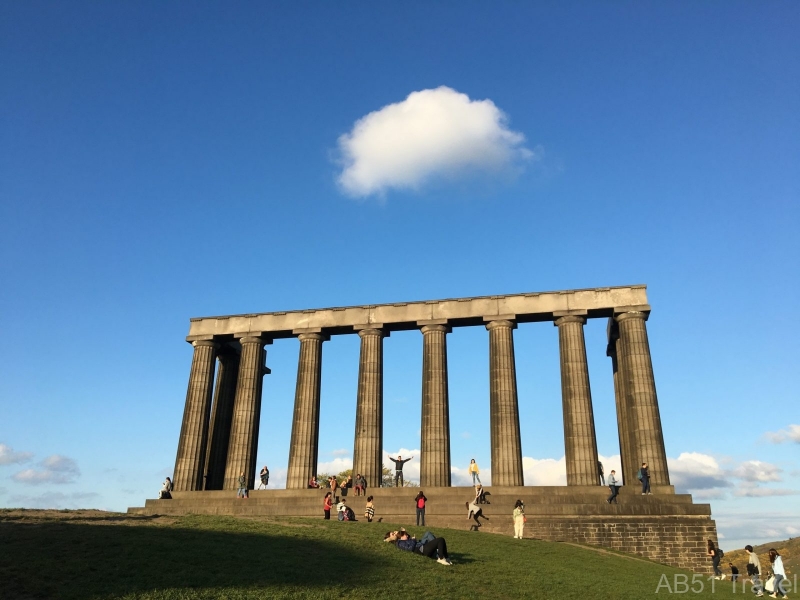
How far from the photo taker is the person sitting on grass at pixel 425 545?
21.2 m

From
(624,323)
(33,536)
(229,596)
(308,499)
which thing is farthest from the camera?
(624,323)

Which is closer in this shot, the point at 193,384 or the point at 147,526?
the point at 147,526

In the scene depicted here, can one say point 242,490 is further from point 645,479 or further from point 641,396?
point 641,396

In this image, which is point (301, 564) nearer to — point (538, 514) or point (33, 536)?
point (33, 536)

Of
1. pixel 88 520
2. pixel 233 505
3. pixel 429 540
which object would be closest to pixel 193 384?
pixel 233 505

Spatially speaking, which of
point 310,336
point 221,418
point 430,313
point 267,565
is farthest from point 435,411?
point 267,565

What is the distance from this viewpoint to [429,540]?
22281 mm

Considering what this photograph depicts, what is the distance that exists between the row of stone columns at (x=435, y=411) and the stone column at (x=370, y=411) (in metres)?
0.07

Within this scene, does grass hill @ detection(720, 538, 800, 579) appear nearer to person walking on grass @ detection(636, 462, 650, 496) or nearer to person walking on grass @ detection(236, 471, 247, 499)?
person walking on grass @ detection(636, 462, 650, 496)

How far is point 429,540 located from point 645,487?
62.7 ft

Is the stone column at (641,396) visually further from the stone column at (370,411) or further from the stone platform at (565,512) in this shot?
the stone column at (370,411)

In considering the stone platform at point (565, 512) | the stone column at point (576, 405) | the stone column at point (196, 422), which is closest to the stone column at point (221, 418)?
the stone column at point (196, 422)

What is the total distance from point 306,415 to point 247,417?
4679mm

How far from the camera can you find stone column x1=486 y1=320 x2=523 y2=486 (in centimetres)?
4016
